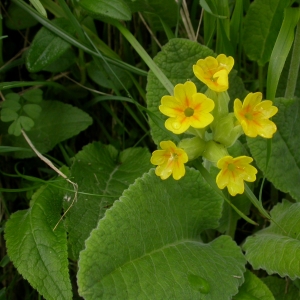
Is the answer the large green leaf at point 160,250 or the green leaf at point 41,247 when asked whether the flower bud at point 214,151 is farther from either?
the green leaf at point 41,247

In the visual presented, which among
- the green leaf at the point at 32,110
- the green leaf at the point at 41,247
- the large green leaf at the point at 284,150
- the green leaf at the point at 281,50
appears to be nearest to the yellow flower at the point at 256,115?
the green leaf at the point at 281,50

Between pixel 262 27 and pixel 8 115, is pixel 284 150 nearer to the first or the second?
pixel 262 27

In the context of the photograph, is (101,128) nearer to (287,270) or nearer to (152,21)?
(152,21)

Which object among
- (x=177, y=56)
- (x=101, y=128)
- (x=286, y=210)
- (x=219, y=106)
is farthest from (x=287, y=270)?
(x=101, y=128)

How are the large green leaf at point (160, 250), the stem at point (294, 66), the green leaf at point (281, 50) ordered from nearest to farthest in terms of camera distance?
the large green leaf at point (160, 250)
the green leaf at point (281, 50)
the stem at point (294, 66)

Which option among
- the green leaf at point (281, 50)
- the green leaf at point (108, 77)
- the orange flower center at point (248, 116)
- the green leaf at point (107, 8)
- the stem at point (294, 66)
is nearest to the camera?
the orange flower center at point (248, 116)

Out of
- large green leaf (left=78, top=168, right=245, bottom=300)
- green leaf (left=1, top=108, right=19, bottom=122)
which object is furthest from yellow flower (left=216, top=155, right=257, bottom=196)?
green leaf (left=1, top=108, right=19, bottom=122)
